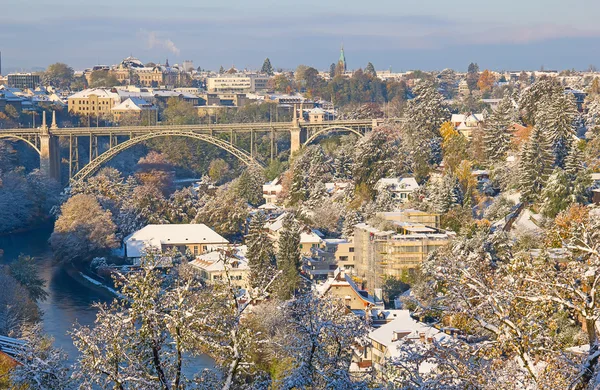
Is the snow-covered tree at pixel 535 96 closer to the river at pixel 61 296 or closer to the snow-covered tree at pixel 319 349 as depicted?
the river at pixel 61 296

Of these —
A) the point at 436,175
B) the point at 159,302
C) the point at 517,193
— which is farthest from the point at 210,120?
the point at 159,302

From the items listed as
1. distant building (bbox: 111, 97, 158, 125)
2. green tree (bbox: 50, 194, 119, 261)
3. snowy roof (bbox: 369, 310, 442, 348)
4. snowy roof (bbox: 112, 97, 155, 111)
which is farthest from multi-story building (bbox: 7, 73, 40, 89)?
snowy roof (bbox: 369, 310, 442, 348)

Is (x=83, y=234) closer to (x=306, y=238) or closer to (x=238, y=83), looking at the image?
(x=306, y=238)

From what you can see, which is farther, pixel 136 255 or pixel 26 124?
pixel 26 124

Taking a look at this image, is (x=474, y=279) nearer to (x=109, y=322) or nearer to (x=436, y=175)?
(x=109, y=322)

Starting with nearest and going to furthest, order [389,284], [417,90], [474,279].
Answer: [474,279]
[389,284]
[417,90]

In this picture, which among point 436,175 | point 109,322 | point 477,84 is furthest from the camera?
point 477,84

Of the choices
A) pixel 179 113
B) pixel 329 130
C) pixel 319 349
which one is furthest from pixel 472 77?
pixel 319 349
